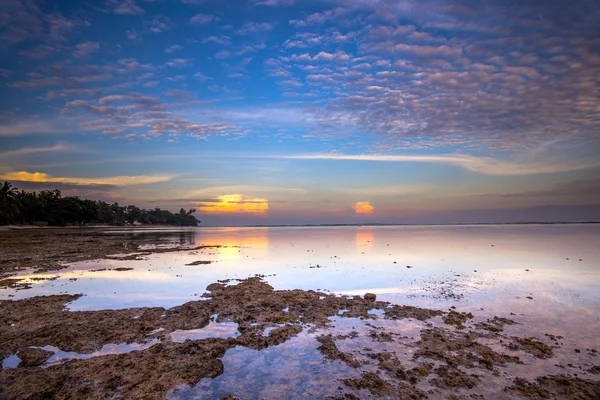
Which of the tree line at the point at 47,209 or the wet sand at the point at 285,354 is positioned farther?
the tree line at the point at 47,209

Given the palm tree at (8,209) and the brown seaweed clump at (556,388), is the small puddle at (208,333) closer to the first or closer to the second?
the brown seaweed clump at (556,388)

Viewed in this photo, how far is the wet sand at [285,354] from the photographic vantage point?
21.3ft

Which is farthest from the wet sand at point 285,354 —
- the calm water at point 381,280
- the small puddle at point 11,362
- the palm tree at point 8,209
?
the palm tree at point 8,209

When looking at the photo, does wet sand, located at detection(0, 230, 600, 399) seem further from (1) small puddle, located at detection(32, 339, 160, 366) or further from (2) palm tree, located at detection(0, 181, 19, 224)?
Answer: (2) palm tree, located at detection(0, 181, 19, 224)

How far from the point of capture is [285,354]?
8289 millimetres

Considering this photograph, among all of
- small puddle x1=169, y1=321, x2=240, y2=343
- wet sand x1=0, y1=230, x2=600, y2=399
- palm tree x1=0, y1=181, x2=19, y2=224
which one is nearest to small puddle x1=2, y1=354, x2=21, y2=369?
wet sand x1=0, y1=230, x2=600, y2=399

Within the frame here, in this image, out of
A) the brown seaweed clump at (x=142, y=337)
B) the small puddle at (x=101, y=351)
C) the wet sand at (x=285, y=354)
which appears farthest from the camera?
the small puddle at (x=101, y=351)

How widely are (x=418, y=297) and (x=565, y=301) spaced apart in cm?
584

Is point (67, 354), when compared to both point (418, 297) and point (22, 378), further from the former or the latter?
point (418, 297)

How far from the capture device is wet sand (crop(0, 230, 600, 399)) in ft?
21.3

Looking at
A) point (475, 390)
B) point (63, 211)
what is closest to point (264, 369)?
point (475, 390)

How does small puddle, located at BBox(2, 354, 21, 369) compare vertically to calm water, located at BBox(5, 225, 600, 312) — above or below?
above

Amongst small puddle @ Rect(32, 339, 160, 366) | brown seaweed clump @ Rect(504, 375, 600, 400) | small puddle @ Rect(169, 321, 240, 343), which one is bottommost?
small puddle @ Rect(169, 321, 240, 343)

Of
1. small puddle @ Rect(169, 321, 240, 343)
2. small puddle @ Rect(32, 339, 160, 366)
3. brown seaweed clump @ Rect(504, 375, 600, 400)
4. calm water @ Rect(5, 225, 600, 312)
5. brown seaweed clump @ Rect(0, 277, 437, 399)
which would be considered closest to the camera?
brown seaweed clump @ Rect(504, 375, 600, 400)
